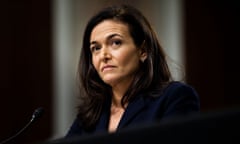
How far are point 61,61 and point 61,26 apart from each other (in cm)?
24

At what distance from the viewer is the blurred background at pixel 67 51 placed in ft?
12.0

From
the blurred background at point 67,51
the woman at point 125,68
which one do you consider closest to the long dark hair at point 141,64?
the woman at point 125,68

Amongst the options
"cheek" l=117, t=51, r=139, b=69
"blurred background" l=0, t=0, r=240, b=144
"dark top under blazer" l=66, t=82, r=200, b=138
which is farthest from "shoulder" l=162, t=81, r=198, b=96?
"blurred background" l=0, t=0, r=240, b=144

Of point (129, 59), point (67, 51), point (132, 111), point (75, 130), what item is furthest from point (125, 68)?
point (67, 51)

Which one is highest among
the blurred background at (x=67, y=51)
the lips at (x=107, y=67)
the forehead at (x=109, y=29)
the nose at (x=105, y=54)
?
the forehead at (x=109, y=29)

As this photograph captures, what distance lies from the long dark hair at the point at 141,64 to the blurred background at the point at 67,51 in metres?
1.75

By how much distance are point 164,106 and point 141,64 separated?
0.65 ft

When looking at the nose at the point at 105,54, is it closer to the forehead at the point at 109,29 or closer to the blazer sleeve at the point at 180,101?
the forehead at the point at 109,29

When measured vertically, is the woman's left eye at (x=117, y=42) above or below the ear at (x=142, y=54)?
above

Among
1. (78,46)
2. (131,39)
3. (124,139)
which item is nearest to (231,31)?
(78,46)

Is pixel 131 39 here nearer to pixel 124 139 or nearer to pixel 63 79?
pixel 124 139

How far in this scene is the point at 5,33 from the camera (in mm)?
3645

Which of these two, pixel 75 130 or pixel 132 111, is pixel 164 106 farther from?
pixel 75 130

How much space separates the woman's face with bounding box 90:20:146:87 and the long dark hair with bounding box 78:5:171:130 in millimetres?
19
